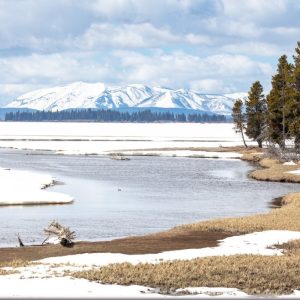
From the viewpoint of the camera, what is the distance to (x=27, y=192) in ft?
159

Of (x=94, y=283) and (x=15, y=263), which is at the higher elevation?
(x=94, y=283)

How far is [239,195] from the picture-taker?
5197 centimetres

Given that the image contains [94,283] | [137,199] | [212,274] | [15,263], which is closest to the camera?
[94,283]

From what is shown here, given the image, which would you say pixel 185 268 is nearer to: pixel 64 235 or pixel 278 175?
pixel 64 235

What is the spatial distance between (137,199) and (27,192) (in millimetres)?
7617

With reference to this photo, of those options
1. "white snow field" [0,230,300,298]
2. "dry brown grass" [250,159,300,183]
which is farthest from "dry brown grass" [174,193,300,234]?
"dry brown grass" [250,159,300,183]

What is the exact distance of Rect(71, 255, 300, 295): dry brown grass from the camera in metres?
19.8

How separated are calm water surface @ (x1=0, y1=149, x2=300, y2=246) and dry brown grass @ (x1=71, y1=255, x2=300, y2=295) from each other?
35.0ft

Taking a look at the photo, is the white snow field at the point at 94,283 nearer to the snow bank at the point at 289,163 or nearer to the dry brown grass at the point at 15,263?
the dry brown grass at the point at 15,263

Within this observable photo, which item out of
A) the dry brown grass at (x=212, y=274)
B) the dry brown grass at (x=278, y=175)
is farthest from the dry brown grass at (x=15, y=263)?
the dry brown grass at (x=278, y=175)

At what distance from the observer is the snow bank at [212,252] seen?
A: 23688 mm

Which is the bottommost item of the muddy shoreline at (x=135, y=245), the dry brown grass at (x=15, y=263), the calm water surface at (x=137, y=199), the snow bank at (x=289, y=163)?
the calm water surface at (x=137, y=199)

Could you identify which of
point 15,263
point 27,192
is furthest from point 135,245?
point 27,192

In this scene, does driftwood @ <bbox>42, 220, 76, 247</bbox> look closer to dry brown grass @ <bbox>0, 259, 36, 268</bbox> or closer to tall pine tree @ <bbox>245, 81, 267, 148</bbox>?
dry brown grass @ <bbox>0, 259, 36, 268</bbox>
